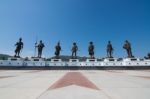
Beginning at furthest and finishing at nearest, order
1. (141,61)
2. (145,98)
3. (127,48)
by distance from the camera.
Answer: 1. (127,48)
2. (141,61)
3. (145,98)

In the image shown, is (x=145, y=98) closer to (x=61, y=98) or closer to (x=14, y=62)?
(x=61, y=98)

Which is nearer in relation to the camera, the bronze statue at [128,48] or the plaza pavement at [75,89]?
the plaza pavement at [75,89]

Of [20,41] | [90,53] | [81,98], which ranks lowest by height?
[81,98]

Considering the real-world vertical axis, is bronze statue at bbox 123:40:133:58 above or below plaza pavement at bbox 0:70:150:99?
above

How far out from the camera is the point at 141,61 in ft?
112

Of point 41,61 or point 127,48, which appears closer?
point 41,61

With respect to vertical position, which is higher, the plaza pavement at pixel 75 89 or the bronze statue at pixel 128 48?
the bronze statue at pixel 128 48

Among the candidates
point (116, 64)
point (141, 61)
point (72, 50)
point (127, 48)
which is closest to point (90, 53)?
point (72, 50)

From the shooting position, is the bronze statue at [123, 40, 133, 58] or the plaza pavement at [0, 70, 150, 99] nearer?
the plaza pavement at [0, 70, 150, 99]

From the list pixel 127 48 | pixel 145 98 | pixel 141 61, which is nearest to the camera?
pixel 145 98

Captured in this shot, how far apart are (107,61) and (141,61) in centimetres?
885

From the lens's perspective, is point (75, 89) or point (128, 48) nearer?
point (75, 89)

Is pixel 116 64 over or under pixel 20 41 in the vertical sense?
under

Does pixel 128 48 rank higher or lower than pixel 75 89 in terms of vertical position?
higher
